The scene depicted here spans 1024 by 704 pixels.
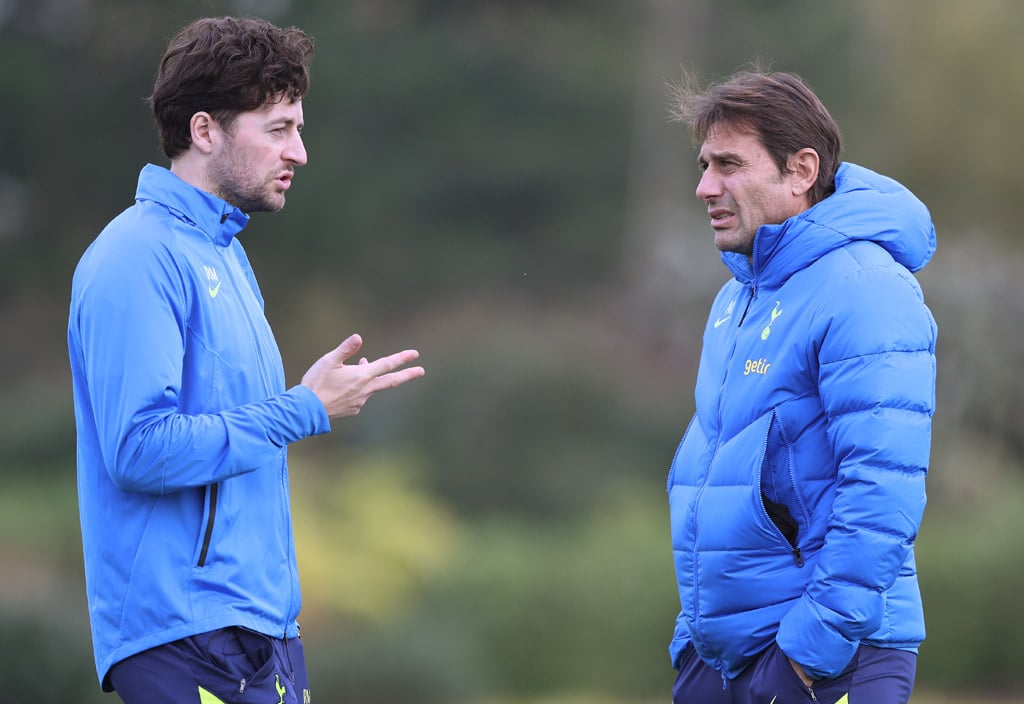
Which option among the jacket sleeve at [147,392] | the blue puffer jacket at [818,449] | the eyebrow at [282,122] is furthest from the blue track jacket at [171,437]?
the blue puffer jacket at [818,449]

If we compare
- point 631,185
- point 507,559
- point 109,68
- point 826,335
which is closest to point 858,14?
point 631,185

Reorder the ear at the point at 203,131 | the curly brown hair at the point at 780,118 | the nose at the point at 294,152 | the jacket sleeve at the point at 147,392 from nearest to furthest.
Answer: the jacket sleeve at the point at 147,392
the ear at the point at 203,131
the nose at the point at 294,152
the curly brown hair at the point at 780,118

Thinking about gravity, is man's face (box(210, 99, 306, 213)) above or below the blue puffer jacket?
above

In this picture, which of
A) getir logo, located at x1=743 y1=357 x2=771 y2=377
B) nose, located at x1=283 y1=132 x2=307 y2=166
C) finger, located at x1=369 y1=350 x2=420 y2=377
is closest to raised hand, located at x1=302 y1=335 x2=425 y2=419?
finger, located at x1=369 y1=350 x2=420 y2=377

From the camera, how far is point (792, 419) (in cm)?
349

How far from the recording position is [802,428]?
3.49 metres

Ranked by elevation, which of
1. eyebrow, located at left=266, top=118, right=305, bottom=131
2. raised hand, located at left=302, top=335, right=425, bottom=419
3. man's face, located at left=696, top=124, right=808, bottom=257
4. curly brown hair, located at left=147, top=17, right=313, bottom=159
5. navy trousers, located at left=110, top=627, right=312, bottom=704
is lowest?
navy trousers, located at left=110, top=627, right=312, bottom=704

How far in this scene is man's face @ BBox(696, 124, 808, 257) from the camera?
375cm

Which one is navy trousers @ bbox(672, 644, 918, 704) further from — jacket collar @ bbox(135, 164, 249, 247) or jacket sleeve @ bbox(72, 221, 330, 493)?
jacket collar @ bbox(135, 164, 249, 247)

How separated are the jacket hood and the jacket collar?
1.43 m

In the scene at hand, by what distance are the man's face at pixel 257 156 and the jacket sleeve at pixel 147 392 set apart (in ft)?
1.17

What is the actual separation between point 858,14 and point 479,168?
688cm

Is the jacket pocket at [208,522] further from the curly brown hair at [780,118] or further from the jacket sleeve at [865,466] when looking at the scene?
the curly brown hair at [780,118]

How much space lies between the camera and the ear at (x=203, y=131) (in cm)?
340
